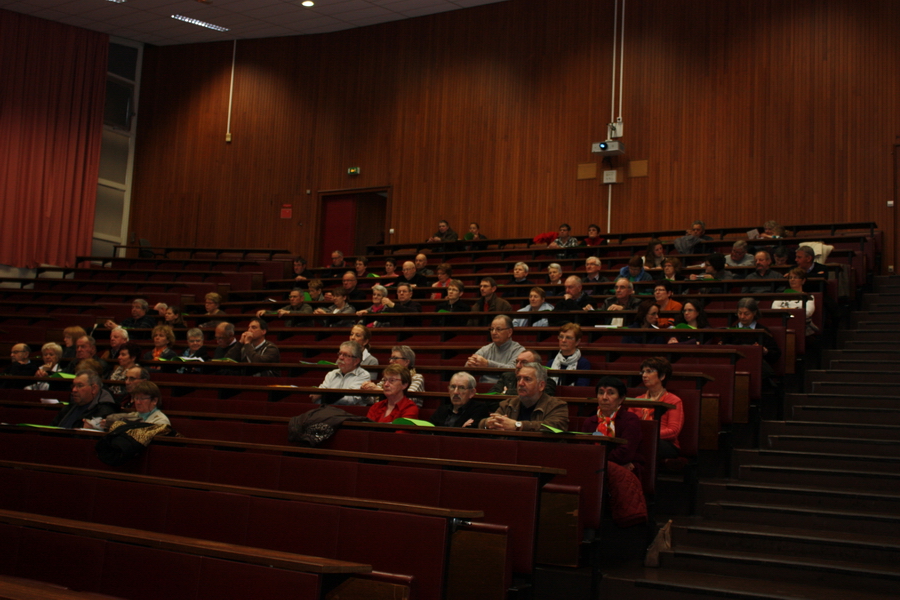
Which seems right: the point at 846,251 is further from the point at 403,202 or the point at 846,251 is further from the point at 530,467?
the point at 403,202

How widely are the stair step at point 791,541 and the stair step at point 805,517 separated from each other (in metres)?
0.03

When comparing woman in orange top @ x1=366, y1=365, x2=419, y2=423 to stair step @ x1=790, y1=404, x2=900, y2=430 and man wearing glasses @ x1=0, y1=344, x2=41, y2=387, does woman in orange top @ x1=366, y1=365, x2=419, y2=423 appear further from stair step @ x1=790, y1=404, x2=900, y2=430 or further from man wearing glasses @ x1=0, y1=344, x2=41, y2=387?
man wearing glasses @ x1=0, y1=344, x2=41, y2=387

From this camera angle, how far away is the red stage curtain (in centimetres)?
742

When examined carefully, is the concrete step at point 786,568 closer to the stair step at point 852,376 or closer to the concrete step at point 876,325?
the stair step at point 852,376

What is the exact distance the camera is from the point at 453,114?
7.32 metres

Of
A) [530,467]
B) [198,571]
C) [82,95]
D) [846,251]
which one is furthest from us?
[82,95]

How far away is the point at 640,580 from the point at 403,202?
5.70 metres

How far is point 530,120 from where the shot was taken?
22.8 feet

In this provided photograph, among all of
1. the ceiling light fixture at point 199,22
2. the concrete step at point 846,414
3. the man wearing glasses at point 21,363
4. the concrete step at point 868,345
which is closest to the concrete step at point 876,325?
the concrete step at point 868,345

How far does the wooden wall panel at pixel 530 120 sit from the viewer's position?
5793 millimetres

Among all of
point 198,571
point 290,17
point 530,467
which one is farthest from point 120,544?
point 290,17

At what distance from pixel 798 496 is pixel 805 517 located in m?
0.12

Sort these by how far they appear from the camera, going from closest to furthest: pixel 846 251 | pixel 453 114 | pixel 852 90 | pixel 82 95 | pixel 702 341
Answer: pixel 702 341 < pixel 846 251 < pixel 852 90 < pixel 453 114 < pixel 82 95

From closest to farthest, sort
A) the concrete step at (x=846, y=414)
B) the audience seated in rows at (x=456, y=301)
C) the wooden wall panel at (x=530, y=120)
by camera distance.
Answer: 1. the concrete step at (x=846, y=414)
2. the audience seated in rows at (x=456, y=301)
3. the wooden wall panel at (x=530, y=120)
